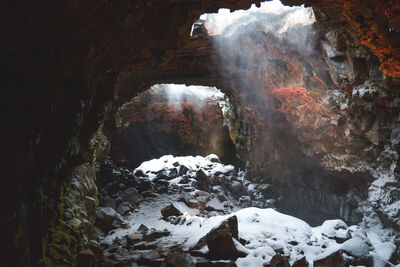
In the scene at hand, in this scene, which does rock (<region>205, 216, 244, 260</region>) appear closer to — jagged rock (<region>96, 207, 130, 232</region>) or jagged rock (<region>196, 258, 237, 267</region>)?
jagged rock (<region>196, 258, 237, 267</region>)

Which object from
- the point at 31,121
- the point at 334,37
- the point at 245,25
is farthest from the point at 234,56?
the point at 31,121

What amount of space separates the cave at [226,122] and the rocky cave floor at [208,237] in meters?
0.04

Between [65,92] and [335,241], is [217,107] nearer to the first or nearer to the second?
[335,241]

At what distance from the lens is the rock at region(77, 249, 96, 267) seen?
4.14 metres

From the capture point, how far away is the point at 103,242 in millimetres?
6156

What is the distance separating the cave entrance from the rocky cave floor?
7515 mm

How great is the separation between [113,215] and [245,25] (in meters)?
7.27

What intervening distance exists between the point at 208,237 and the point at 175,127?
15454 millimetres

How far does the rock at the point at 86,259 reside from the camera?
4137mm

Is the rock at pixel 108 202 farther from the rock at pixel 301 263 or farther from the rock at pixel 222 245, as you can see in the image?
the rock at pixel 301 263

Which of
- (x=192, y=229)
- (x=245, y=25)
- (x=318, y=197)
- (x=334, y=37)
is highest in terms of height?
(x=245, y=25)

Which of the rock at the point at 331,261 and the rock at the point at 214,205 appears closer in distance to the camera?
the rock at the point at 331,261

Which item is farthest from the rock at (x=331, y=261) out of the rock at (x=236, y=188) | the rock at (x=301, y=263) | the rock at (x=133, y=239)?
the rock at (x=236, y=188)

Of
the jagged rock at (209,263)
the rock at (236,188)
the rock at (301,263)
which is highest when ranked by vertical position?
Result: the jagged rock at (209,263)
